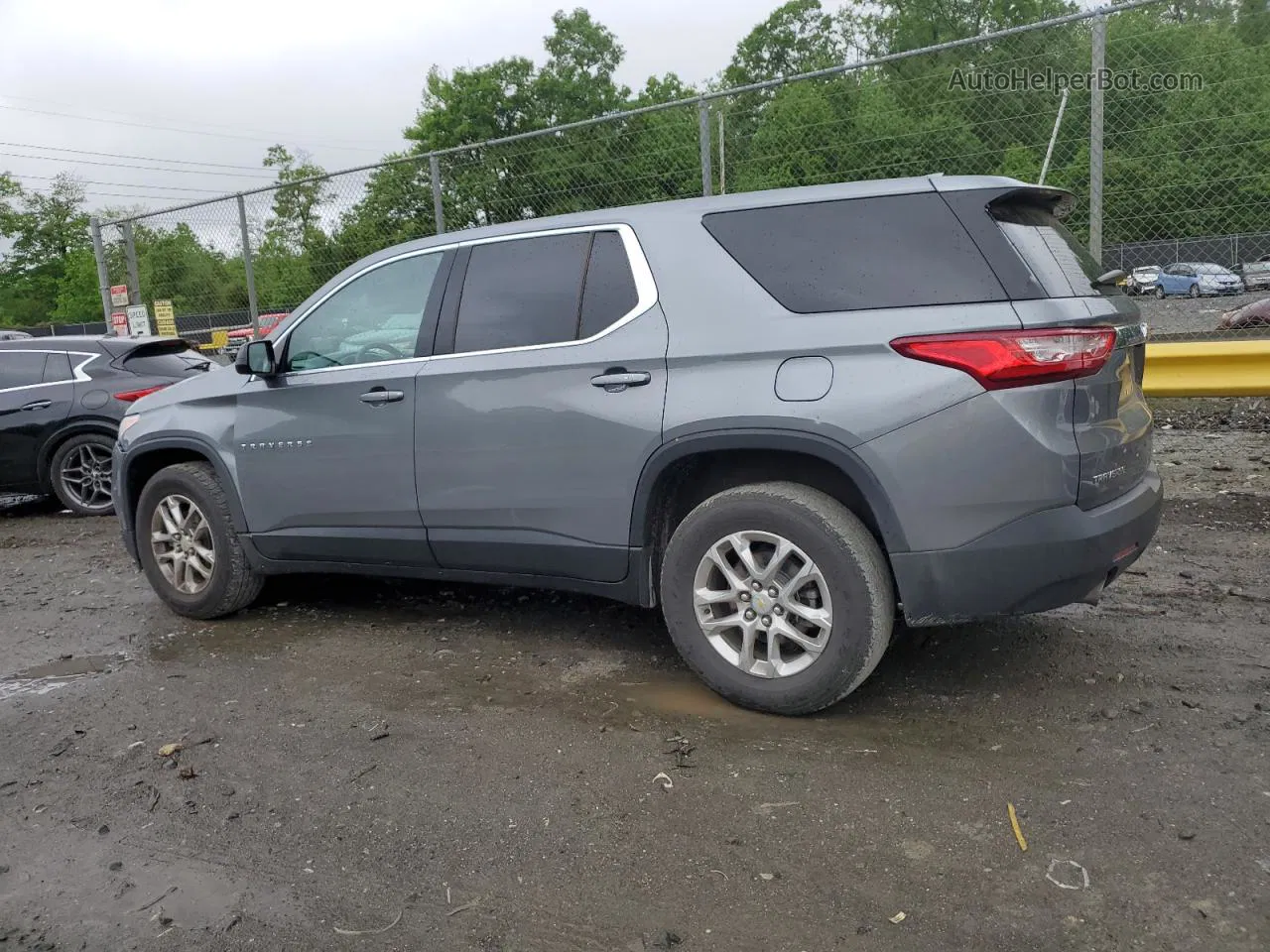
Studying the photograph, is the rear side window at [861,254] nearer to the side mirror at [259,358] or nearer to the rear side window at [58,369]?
the side mirror at [259,358]

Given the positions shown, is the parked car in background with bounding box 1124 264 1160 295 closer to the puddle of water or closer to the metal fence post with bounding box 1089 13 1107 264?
the metal fence post with bounding box 1089 13 1107 264

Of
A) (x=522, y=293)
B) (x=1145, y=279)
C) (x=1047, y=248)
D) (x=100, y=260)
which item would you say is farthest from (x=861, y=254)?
(x=100, y=260)

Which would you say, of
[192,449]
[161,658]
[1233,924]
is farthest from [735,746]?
[192,449]

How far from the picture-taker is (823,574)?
3521 millimetres

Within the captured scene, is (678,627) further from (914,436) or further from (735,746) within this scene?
(914,436)

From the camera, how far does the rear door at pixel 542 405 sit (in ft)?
12.9

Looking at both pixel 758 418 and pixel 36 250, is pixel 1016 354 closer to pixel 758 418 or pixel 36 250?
pixel 758 418

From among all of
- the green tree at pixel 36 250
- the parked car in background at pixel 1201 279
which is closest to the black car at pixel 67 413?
the parked car in background at pixel 1201 279

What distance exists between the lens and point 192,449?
208 inches

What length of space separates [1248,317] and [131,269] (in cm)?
1265

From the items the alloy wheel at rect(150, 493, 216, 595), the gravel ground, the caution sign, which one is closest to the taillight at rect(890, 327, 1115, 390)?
the alloy wheel at rect(150, 493, 216, 595)

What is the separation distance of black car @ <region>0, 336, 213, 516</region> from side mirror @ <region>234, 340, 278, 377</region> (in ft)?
15.1

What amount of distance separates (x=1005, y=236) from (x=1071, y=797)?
1.73m

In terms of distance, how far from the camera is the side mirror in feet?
16.1
